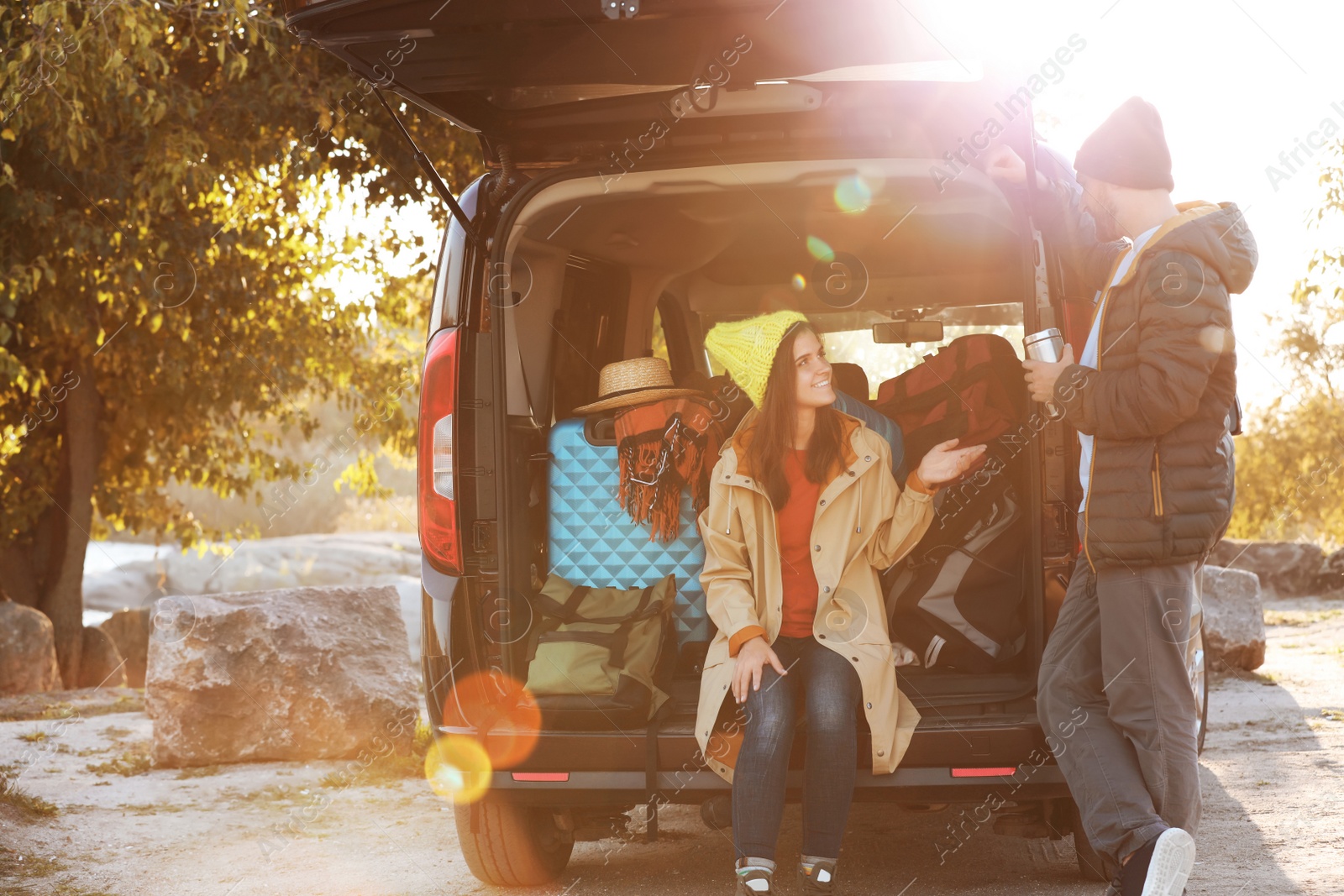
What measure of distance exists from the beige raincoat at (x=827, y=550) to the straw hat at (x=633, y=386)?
1.35 ft

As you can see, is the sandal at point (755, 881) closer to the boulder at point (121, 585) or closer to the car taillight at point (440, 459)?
the car taillight at point (440, 459)

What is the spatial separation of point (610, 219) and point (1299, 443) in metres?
16.6

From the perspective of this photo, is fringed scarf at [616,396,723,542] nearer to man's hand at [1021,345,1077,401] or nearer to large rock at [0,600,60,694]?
man's hand at [1021,345,1077,401]

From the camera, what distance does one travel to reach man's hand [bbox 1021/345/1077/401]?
325 cm

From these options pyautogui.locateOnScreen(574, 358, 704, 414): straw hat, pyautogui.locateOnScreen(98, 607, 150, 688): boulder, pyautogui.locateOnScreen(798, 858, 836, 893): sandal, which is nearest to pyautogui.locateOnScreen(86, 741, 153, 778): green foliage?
pyautogui.locateOnScreen(574, 358, 704, 414): straw hat

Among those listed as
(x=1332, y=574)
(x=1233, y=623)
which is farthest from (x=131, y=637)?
(x=1332, y=574)

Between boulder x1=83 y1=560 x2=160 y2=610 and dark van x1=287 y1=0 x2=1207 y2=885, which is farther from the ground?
dark van x1=287 y1=0 x2=1207 y2=885

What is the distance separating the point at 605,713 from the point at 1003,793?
41.2 inches

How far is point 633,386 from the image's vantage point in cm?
421

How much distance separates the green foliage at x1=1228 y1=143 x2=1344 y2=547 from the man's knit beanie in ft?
50.5

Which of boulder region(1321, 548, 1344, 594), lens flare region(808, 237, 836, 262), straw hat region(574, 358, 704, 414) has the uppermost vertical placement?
lens flare region(808, 237, 836, 262)

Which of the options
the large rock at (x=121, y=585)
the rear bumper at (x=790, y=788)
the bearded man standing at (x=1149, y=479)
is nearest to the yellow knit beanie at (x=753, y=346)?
the bearded man standing at (x=1149, y=479)

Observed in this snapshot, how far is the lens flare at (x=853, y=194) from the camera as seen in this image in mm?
3734

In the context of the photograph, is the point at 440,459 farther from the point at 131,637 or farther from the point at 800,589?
the point at 131,637
